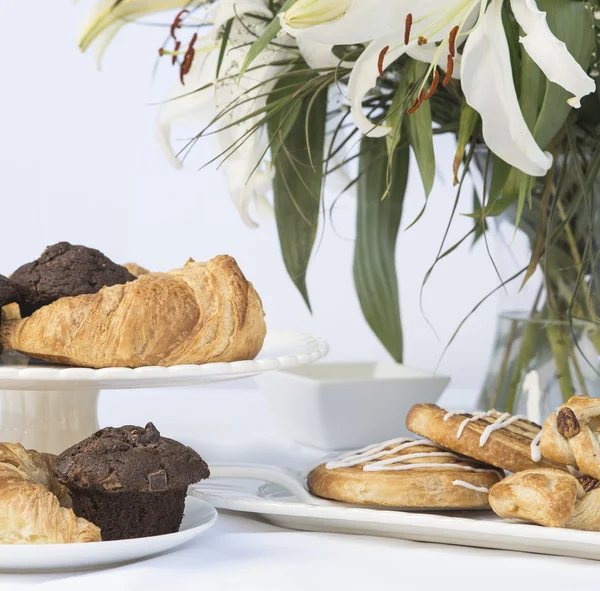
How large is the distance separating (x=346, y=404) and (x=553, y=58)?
38 centimetres

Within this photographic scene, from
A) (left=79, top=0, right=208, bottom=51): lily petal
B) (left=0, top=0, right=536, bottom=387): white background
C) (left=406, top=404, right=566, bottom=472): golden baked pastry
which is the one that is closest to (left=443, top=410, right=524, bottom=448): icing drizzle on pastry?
(left=406, top=404, right=566, bottom=472): golden baked pastry

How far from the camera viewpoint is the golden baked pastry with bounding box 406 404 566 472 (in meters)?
0.65

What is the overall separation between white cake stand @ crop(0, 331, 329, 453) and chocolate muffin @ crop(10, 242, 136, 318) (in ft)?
0.15

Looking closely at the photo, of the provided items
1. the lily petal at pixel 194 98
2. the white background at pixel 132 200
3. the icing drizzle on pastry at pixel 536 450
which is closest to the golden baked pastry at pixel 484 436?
the icing drizzle on pastry at pixel 536 450

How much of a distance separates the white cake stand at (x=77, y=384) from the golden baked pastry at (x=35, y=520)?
83mm

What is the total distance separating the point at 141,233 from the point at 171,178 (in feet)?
0.35

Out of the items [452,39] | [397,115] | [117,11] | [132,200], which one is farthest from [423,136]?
[132,200]

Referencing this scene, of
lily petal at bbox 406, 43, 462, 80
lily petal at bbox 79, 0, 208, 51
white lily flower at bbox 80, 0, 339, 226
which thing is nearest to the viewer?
lily petal at bbox 406, 43, 462, 80

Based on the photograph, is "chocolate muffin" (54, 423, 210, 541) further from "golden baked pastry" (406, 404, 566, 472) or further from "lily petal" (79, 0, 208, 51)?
"lily petal" (79, 0, 208, 51)

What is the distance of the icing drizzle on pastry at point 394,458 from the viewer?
0.66 metres

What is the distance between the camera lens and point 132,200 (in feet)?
5.65

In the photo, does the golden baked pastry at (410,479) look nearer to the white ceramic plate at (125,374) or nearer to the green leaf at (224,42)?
the white ceramic plate at (125,374)

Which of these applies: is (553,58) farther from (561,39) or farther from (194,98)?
(194,98)

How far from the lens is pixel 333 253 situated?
1.79m
